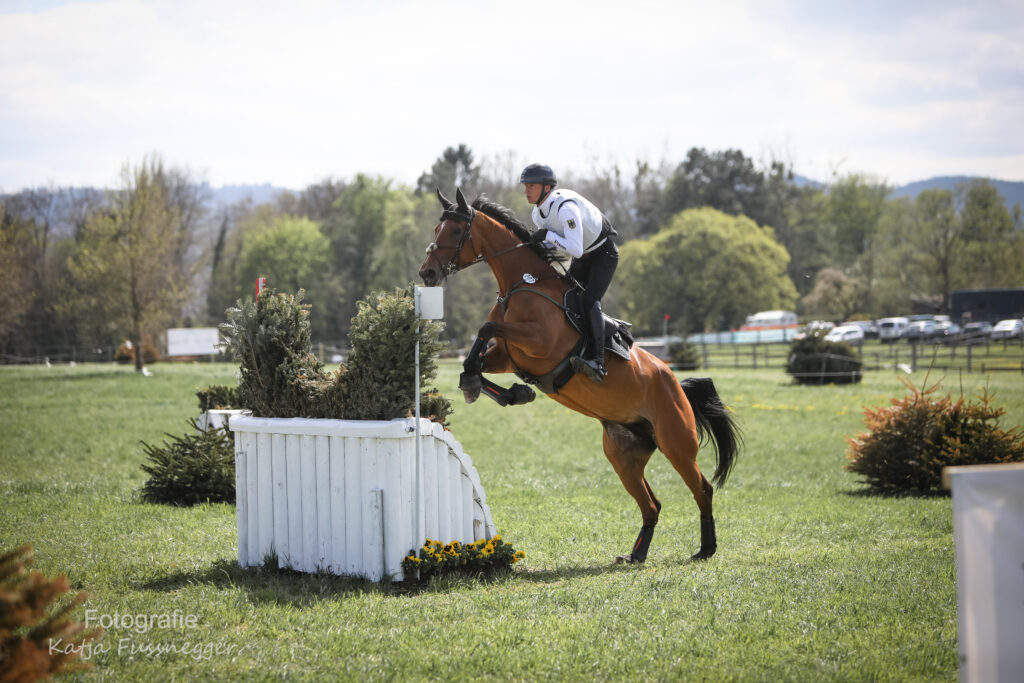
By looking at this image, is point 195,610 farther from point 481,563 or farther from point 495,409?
point 495,409

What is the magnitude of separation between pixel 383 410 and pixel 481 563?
135 cm

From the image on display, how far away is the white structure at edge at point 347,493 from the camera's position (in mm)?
5445

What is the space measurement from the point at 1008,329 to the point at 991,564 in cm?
5050

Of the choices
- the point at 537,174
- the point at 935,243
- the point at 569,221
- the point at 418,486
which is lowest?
the point at 418,486

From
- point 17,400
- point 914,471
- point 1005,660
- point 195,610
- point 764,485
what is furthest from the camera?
point 17,400

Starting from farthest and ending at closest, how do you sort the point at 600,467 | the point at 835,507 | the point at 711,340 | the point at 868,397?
the point at 711,340 → the point at 868,397 → the point at 600,467 → the point at 835,507

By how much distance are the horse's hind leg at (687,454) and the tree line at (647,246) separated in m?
38.9

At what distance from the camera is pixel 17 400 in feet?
65.1

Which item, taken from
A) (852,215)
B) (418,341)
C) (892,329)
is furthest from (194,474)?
(852,215)

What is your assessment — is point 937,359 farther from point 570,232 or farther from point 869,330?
point 570,232

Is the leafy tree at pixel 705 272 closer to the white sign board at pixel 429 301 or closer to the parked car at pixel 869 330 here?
the parked car at pixel 869 330

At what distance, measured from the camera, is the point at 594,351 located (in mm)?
6305

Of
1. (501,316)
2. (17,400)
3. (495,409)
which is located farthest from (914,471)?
(17,400)

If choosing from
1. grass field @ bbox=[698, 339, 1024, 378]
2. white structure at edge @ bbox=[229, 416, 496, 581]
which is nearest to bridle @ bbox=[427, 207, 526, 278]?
white structure at edge @ bbox=[229, 416, 496, 581]
